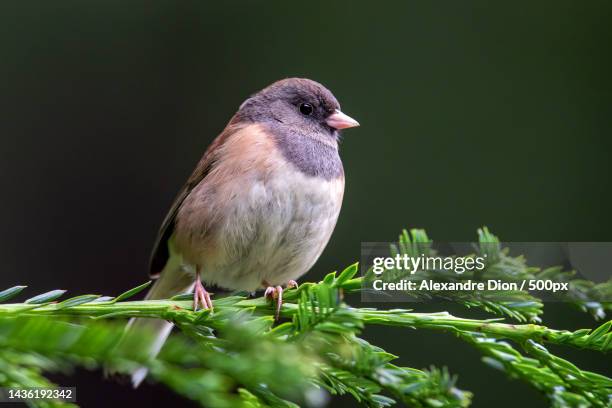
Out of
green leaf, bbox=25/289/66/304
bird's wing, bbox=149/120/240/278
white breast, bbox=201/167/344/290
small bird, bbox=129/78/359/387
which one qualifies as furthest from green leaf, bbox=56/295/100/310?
bird's wing, bbox=149/120/240/278

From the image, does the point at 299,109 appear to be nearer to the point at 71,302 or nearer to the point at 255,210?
the point at 255,210

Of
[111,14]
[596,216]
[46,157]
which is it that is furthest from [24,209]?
[596,216]

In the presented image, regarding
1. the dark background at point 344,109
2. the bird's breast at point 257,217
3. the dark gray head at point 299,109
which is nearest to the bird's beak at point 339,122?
the dark gray head at point 299,109

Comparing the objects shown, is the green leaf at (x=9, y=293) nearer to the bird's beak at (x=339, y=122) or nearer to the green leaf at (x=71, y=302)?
the green leaf at (x=71, y=302)

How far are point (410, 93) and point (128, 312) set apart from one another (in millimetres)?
2602

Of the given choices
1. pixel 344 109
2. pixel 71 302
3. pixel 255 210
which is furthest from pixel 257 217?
pixel 344 109

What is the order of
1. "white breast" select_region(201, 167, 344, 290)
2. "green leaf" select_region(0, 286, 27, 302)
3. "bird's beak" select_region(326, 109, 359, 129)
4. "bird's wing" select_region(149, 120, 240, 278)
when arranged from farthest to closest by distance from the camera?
"bird's beak" select_region(326, 109, 359, 129)
"bird's wing" select_region(149, 120, 240, 278)
"white breast" select_region(201, 167, 344, 290)
"green leaf" select_region(0, 286, 27, 302)

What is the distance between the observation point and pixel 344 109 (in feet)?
11.1

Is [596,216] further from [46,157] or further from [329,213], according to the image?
[46,157]

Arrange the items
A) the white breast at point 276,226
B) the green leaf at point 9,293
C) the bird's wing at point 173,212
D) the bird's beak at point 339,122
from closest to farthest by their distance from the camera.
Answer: the green leaf at point 9,293 < the white breast at point 276,226 < the bird's wing at point 173,212 < the bird's beak at point 339,122

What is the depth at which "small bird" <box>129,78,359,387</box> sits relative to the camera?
5.83 feet

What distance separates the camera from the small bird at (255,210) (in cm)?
178

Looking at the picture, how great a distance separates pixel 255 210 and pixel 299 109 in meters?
0.54

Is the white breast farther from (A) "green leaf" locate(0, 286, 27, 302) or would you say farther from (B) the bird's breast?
(A) "green leaf" locate(0, 286, 27, 302)
